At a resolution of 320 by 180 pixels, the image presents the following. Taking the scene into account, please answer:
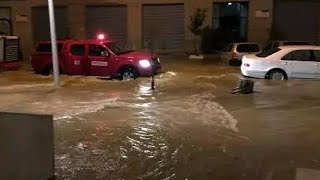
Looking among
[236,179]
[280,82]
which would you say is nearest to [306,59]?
[280,82]

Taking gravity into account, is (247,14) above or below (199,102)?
above

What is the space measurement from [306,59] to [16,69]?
13531 millimetres

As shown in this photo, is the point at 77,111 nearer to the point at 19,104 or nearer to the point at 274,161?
the point at 19,104

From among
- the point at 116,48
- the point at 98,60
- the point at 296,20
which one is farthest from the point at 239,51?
the point at 296,20

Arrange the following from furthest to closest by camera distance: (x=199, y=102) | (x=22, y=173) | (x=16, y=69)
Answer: (x=16, y=69), (x=199, y=102), (x=22, y=173)

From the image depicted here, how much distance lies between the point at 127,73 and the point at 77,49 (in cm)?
253

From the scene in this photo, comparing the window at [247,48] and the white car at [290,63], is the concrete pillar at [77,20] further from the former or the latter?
the white car at [290,63]

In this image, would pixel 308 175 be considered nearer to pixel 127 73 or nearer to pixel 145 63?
pixel 145 63

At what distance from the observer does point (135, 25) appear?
115 feet

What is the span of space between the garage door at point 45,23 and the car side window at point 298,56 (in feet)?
70.0

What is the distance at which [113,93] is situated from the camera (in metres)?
16.3

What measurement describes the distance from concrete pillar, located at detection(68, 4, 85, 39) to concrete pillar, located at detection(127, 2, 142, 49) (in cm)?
336

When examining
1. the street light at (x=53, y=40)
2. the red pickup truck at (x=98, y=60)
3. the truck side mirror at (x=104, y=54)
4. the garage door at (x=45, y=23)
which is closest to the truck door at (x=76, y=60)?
the red pickup truck at (x=98, y=60)

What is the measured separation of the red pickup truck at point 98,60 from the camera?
19625 millimetres
